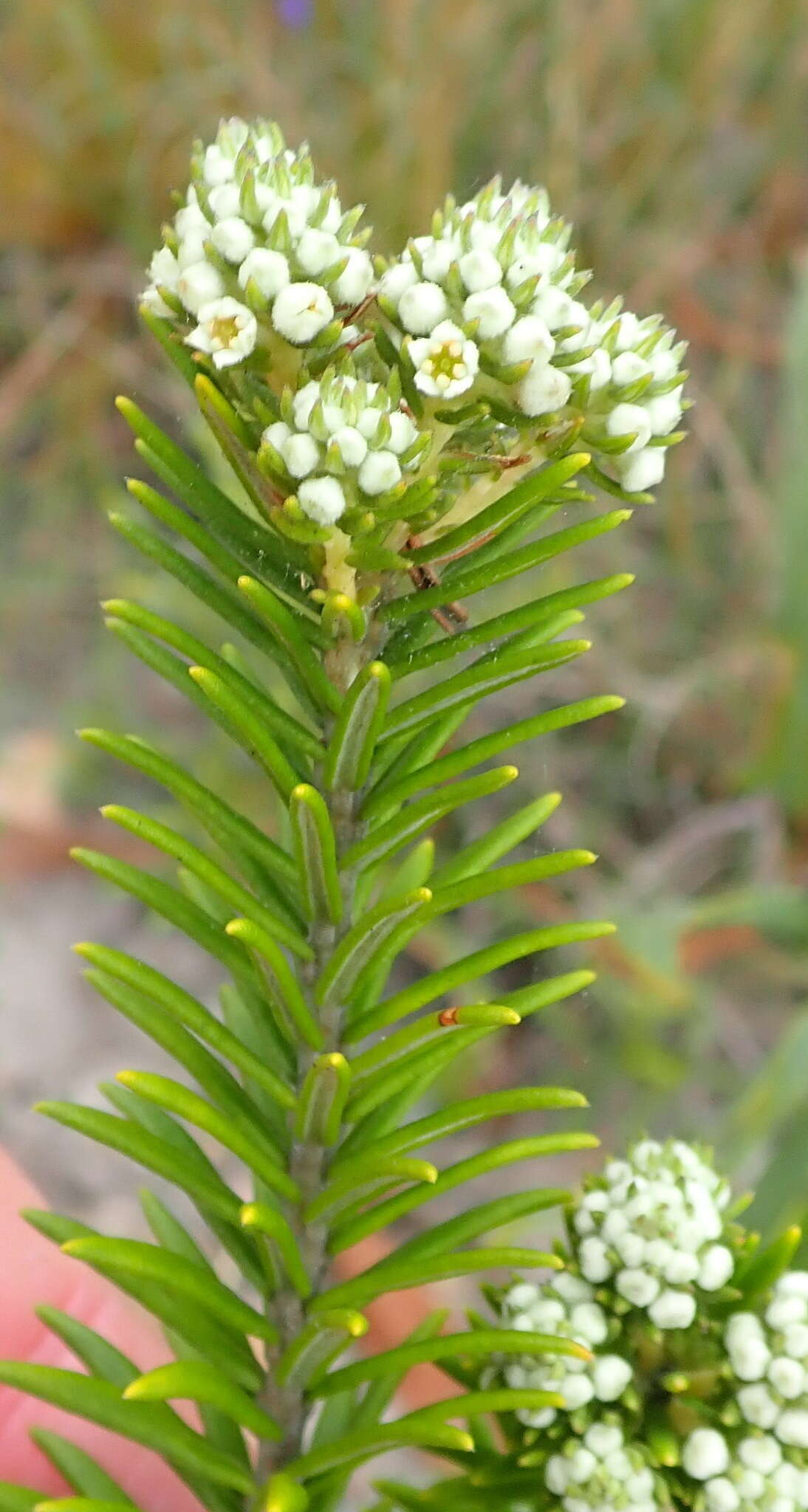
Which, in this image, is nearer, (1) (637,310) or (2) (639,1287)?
(2) (639,1287)

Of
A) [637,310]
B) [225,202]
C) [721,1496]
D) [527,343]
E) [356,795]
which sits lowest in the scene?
[721,1496]

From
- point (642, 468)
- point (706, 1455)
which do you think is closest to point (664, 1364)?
point (706, 1455)

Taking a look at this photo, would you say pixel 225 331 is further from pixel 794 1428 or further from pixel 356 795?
pixel 794 1428

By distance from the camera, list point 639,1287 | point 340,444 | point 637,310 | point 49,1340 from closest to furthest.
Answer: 1. point 340,444
2. point 639,1287
3. point 49,1340
4. point 637,310

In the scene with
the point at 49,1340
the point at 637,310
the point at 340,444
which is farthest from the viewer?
the point at 637,310

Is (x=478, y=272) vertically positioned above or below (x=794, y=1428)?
above

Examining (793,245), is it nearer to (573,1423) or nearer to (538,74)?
(538,74)
